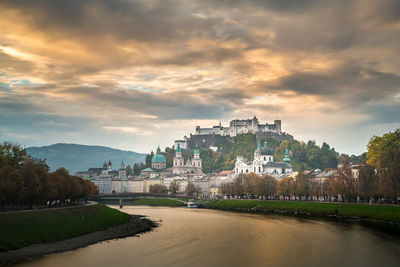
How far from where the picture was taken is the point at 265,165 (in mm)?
176875

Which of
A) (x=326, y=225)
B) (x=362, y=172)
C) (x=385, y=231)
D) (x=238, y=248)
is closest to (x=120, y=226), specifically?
(x=238, y=248)

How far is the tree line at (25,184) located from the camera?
49325 mm

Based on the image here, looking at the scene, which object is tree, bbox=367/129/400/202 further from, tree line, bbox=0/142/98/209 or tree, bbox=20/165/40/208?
tree, bbox=20/165/40/208

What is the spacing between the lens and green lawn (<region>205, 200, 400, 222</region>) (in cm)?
6387

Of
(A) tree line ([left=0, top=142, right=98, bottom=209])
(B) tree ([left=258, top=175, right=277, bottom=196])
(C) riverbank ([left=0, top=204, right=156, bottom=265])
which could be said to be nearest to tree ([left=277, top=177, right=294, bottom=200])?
(B) tree ([left=258, top=175, right=277, bottom=196])

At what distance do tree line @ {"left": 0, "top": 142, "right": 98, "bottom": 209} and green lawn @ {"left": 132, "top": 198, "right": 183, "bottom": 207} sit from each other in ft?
199

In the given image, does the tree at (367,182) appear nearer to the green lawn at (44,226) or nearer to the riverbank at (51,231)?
the riverbank at (51,231)

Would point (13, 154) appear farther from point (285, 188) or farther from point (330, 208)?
point (285, 188)

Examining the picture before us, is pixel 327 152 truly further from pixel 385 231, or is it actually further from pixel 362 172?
pixel 385 231

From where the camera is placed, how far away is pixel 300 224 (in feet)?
210

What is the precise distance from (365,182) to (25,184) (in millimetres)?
49981

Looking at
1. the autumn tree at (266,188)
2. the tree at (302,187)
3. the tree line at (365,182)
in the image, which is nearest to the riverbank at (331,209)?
the tree line at (365,182)

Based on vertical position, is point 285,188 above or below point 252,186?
below

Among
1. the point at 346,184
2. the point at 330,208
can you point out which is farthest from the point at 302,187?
the point at 330,208
